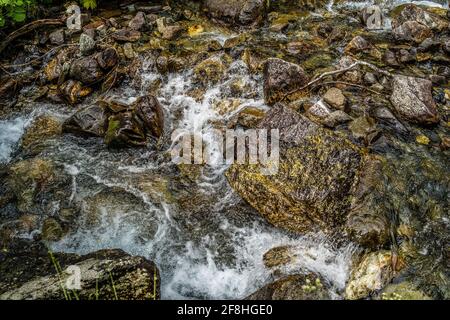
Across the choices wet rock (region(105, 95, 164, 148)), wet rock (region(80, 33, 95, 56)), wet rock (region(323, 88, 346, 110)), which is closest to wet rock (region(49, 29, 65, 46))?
wet rock (region(80, 33, 95, 56))

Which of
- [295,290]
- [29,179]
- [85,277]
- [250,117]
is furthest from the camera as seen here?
[250,117]

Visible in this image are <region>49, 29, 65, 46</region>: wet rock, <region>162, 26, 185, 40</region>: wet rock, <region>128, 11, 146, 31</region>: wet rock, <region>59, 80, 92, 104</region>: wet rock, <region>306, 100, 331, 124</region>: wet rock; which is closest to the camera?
<region>306, 100, 331, 124</region>: wet rock

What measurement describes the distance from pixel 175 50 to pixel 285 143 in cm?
411

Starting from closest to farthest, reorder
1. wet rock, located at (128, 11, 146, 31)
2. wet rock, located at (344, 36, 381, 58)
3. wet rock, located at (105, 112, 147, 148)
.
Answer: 1. wet rock, located at (105, 112, 147, 148)
2. wet rock, located at (344, 36, 381, 58)
3. wet rock, located at (128, 11, 146, 31)

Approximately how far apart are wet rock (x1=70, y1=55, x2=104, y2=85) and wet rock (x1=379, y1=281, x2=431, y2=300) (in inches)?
256

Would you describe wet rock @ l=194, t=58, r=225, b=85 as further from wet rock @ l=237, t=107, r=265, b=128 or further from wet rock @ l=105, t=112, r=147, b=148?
wet rock @ l=105, t=112, r=147, b=148

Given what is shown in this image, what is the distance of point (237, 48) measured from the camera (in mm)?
7945

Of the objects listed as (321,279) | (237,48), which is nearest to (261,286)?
(321,279)

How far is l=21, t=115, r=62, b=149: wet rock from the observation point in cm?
661

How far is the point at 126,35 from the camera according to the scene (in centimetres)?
841

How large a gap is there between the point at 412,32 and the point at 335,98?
3351 millimetres

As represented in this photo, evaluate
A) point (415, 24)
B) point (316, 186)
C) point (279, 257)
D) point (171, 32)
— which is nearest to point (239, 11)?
point (171, 32)

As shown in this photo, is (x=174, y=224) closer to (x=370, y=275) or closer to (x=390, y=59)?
(x=370, y=275)

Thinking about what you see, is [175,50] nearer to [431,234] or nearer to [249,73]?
[249,73]
